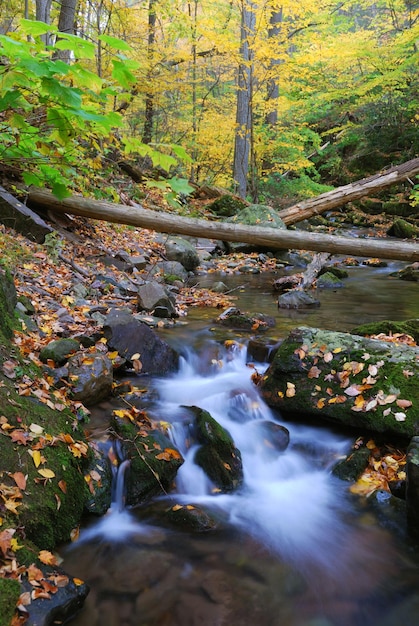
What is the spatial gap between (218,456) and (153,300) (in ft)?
11.7

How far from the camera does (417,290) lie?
996 centimetres

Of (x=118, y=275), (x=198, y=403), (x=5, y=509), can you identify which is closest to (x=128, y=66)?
(x=5, y=509)

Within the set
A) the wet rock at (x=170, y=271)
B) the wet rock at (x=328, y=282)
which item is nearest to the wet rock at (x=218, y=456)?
the wet rock at (x=170, y=271)

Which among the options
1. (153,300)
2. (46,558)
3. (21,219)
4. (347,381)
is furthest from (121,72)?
(21,219)

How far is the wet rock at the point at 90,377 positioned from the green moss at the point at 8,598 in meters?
2.03

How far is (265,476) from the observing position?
427 cm

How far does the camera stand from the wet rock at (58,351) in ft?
14.3

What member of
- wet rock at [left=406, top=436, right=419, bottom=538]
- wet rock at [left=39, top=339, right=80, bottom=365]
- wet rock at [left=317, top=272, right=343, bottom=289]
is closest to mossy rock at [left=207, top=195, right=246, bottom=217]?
wet rock at [left=317, top=272, right=343, bottom=289]

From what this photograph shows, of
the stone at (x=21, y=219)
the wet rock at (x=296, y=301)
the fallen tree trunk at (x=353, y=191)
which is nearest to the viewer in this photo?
the stone at (x=21, y=219)

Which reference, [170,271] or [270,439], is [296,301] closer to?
[170,271]

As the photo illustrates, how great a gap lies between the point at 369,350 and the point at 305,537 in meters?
1.96

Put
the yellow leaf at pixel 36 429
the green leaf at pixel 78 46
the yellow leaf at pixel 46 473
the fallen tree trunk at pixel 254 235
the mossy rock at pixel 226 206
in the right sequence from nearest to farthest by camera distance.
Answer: the green leaf at pixel 78 46, the yellow leaf at pixel 46 473, the yellow leaf at pixel 36 429, the fallen tree trunk at pixel 254 235, the mossy rock at pixel 226 206

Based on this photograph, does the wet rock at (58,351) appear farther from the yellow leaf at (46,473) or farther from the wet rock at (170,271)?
the wet rock at (170,271)

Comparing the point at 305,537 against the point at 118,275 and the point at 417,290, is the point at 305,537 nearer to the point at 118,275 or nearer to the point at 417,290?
the point at 118,275
